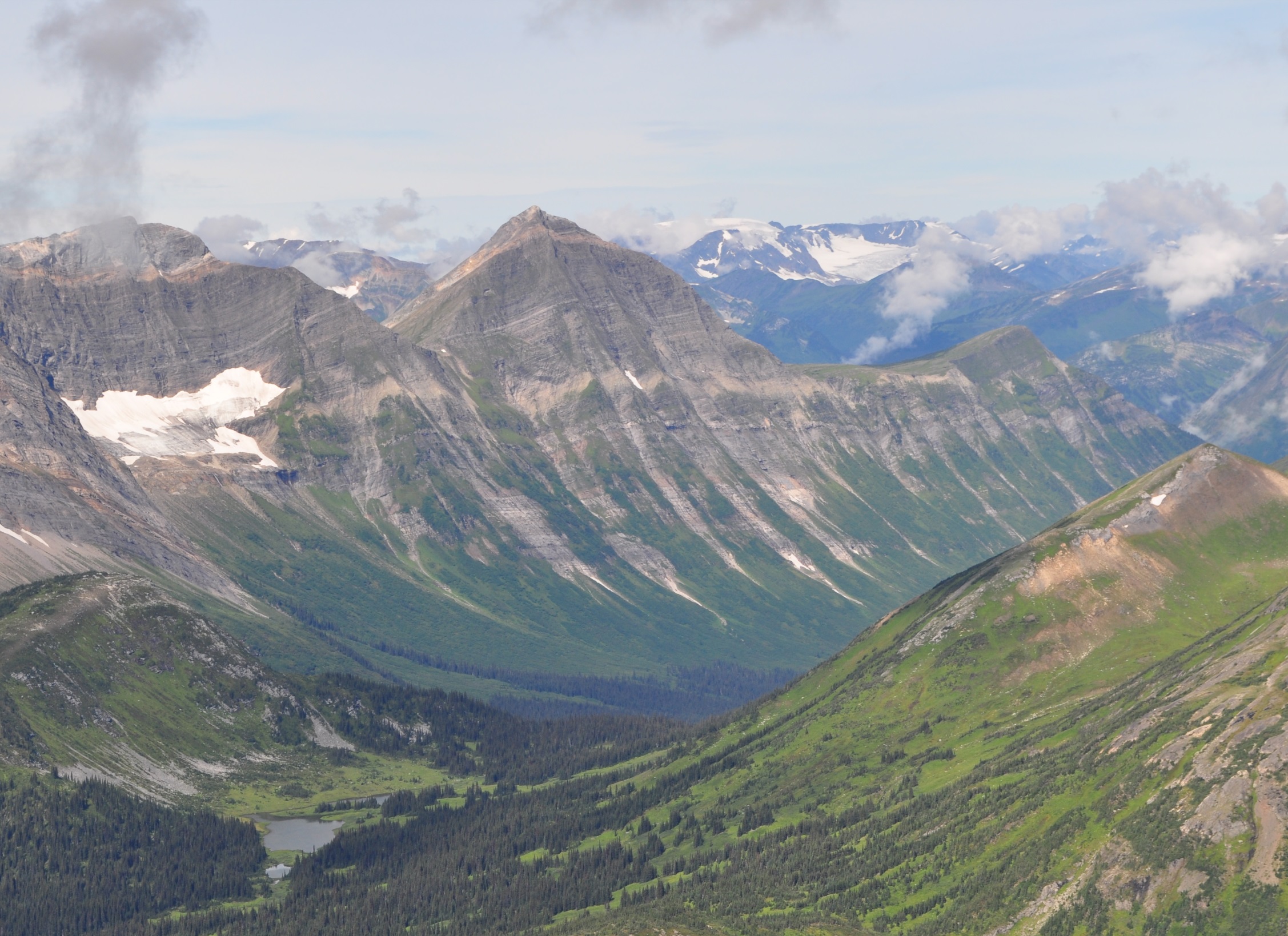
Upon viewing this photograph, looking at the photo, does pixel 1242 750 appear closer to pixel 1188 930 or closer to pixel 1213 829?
pixel 1213 829

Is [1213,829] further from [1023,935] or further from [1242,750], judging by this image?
[1023,935]

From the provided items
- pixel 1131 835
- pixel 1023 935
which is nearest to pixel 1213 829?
pixel 1131 835

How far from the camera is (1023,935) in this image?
198 meters

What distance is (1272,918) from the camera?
572 feet

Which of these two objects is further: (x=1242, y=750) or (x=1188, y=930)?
(x=1242, y=750)

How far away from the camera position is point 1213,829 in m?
190

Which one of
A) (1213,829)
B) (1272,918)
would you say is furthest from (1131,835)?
(1272,918)

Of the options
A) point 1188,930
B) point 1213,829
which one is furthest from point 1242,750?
point 1188,930

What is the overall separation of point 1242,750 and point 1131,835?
1778 centimetres

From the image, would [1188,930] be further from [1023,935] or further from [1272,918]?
[1023,935]

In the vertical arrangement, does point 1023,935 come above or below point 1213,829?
below

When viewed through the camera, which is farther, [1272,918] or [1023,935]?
[1023,935]

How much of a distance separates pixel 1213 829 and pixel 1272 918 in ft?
55.4

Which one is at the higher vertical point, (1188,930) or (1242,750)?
(1242,750)
